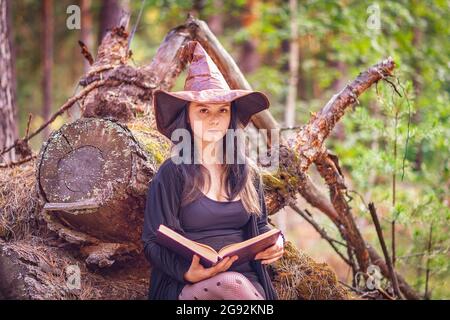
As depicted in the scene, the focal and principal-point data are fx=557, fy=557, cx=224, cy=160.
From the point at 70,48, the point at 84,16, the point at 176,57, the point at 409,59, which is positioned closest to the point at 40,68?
the point at 70,48

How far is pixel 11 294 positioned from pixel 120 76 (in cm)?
197

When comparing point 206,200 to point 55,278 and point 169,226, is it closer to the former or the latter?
point 169,226

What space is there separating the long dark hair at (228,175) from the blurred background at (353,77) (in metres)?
1.49

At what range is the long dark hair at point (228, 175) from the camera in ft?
10.0

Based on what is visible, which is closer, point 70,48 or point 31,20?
point 31,20

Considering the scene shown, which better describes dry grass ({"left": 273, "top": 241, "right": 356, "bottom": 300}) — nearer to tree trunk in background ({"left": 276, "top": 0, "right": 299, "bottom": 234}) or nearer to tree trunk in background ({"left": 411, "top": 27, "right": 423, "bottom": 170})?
tree trunk in background ({"left": 411, "top": 27, "right": 423, "bottom": 170})

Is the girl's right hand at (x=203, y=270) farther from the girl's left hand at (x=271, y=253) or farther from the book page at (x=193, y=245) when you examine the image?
the girl's left hand at (x=271, y=253)

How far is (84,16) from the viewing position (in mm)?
11062

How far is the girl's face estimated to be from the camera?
310cm

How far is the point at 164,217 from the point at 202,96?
0.69 metres

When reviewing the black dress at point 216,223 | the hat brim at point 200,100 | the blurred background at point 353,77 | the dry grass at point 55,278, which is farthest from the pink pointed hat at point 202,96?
the blurred background at point 353,77

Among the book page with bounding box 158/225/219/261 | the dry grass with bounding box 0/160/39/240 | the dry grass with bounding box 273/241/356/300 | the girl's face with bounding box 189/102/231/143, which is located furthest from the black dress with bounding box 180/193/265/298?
the dry grass with bounding box 0/160/39/240

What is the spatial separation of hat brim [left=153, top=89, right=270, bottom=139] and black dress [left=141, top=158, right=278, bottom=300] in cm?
31
